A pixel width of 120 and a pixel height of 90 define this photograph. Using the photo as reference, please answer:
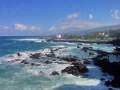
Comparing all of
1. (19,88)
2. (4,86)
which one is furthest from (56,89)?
(4,86)

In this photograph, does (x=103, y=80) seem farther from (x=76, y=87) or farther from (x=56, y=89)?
(x=56, y=89)

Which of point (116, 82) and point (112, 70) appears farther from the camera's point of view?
point (112, 70)

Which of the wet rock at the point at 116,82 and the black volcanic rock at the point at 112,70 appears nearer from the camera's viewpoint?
the wet rock at the point at 116,82

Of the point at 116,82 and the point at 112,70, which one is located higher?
the point at 112,70

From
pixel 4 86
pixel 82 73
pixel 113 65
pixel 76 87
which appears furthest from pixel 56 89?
pixel 113 65

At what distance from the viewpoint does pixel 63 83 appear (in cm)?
4125

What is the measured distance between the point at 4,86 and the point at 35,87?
467 centimetres

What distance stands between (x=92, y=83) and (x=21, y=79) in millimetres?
11880

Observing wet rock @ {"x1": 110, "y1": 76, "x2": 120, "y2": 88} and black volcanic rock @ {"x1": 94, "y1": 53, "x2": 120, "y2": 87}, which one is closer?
wet rock @ {"x1": 110, "y1": 76, "x2": 120, "y2": 88}

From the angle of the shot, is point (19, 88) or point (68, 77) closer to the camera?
point (19, 88)

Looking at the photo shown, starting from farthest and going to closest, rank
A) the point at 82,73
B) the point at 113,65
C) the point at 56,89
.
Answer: the point at 113,65 → the point at 82,73 → the point at 56,89

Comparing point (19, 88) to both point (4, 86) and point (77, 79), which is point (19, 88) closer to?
point (4, 86)

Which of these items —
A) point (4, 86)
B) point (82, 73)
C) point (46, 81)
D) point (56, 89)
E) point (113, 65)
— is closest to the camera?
point (56, 89)

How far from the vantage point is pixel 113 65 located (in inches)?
2140
